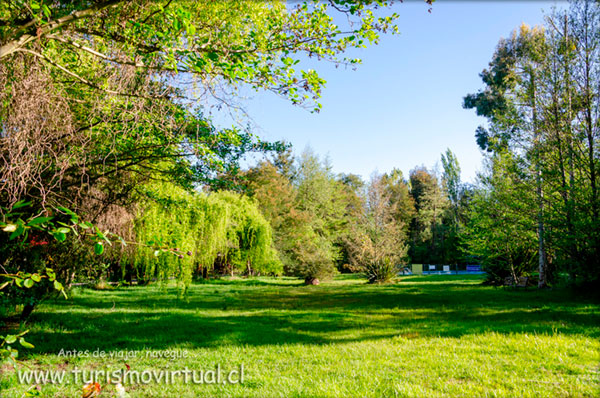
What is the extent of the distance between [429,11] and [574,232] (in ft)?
25.9

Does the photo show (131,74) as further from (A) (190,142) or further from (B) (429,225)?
(B) (429,225)

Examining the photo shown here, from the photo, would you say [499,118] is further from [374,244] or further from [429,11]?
[374,244]

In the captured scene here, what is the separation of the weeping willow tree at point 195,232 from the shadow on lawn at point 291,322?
150 cm

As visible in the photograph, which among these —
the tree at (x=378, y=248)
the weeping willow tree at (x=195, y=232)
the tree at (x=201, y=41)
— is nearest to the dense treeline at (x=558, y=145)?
the tree at (x=201, y=41)

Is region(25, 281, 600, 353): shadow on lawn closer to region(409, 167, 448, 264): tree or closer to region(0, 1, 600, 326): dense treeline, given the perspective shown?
region(0, 1, 600, 326): dense treeline

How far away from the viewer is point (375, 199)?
24500 mm

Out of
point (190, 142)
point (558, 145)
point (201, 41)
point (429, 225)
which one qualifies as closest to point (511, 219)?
point (558, 145)

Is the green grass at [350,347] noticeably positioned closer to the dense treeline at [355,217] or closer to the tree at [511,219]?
the tree at [511,219]

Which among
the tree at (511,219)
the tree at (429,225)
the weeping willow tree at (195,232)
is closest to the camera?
the weeping willow tree at (195,232)

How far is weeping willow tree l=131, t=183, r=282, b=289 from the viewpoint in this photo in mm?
8750

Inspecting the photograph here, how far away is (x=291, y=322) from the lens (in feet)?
26.8

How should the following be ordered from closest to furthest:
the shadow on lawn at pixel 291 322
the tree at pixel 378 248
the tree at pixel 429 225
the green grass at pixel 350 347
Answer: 1. the green grass at pixel 350 347
2. the shadow on lawn at pixel 291 322
3. the tree at pixel 378 248
4. the tree at pixel 429 225

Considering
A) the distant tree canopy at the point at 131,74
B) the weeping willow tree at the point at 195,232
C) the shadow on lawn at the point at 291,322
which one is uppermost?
the distant tree canopy at the point at 131,74

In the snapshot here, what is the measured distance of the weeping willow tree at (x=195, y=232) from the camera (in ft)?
28.7
